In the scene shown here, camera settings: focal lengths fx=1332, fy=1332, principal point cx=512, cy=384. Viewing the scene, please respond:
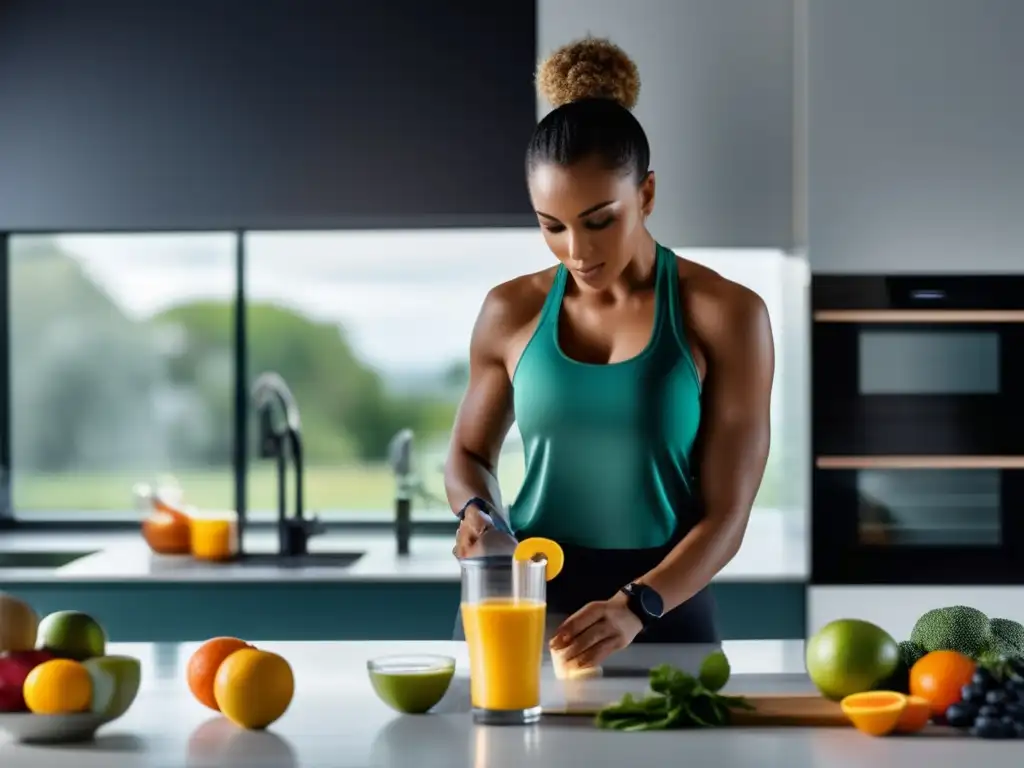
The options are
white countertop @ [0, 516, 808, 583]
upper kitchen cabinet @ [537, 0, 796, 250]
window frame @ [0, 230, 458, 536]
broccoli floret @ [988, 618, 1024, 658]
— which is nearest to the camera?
broccoli floret @ [988, 618, 1024, 658]

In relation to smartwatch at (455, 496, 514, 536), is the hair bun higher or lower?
higher

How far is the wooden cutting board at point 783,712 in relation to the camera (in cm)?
140

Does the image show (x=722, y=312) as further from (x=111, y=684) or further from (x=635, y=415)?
(x=111, y=684)

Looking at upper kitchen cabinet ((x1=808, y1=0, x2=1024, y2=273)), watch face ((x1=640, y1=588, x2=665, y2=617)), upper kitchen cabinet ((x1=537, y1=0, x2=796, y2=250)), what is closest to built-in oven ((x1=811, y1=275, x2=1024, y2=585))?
upper kitchen cabinet ((x1=808, y1=0, x2=1024, y2=273))

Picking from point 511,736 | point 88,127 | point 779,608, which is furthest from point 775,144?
point 511,736

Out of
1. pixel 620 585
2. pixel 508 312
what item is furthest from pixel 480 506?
pixel 508 312

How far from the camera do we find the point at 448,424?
3928 mm

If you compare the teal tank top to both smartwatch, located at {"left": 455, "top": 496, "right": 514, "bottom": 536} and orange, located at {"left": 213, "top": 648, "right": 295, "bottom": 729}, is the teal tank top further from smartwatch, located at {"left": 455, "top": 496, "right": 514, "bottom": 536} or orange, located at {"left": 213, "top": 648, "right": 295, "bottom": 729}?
orange, located at {"left": 213, "top": 648, "right": 295, "bottom": 729}

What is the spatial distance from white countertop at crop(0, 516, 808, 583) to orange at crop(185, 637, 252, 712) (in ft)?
5.53

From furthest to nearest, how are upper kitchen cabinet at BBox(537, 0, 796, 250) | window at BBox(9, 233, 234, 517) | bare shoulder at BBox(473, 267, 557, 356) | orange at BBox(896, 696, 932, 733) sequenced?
window at BBox(9, 233, 234, 517)
upper kitchen cabinet at BBox(537, 0, 796, 250)
bare shoulder at BBox(473, 267, 557, 356)
orange at BBox(896, 696, 932, 733)

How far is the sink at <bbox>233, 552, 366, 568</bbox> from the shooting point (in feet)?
11.0

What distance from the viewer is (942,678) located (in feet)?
4.60

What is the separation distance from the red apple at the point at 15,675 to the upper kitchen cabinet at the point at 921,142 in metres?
2.26

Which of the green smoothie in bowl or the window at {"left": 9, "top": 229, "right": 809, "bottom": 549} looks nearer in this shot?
the green smoothie in bowl
